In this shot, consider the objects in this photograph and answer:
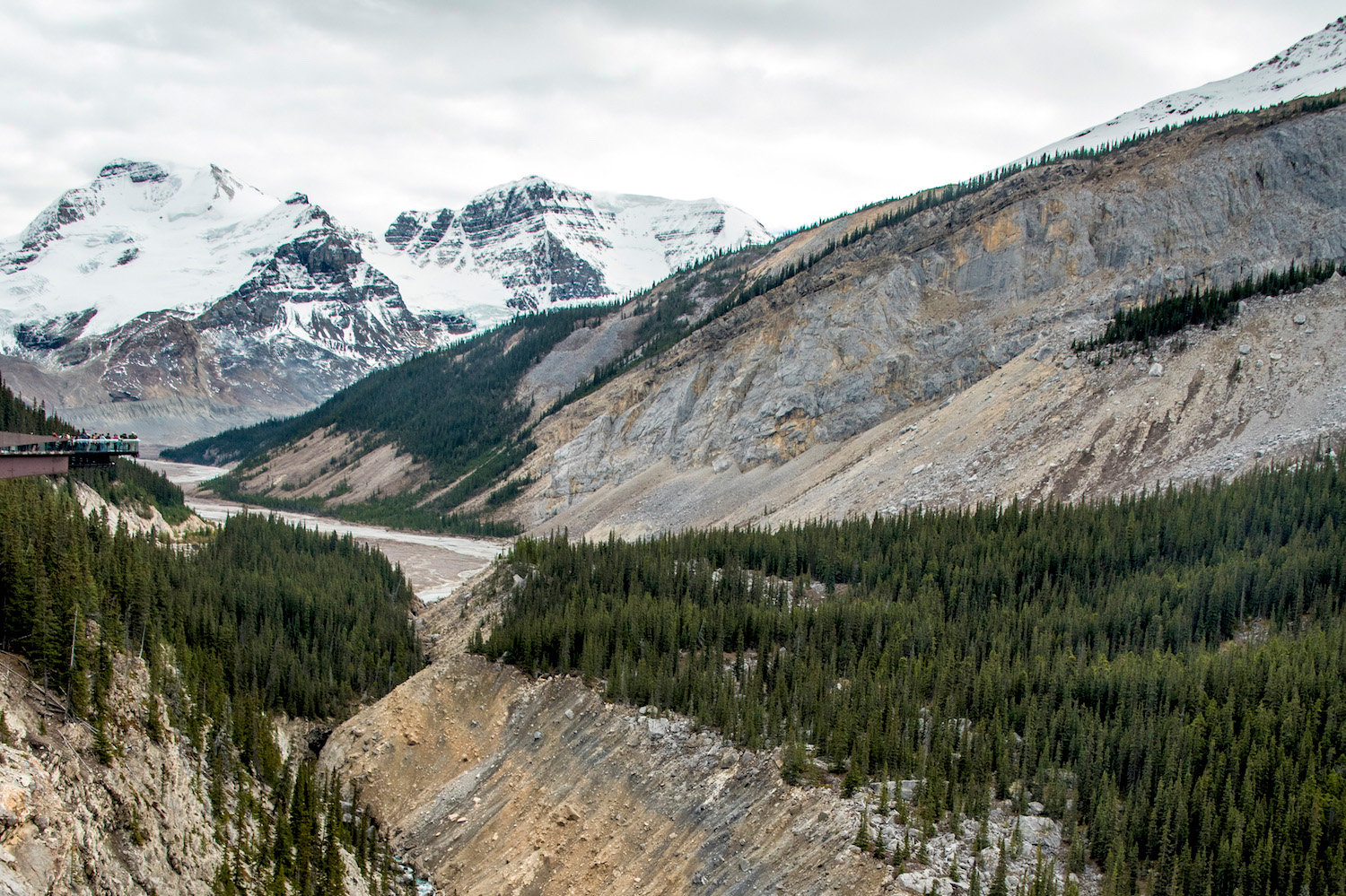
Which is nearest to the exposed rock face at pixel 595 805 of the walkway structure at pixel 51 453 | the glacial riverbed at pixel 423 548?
the walkway structure at pixel 51 453

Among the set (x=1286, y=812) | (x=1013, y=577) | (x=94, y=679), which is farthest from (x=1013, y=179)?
(x=94, y=679)

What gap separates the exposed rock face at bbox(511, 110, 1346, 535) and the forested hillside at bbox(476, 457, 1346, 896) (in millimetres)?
16894

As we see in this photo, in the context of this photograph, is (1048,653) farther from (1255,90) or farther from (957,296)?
(1255,90)

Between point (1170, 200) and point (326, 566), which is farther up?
point (1170, 200)

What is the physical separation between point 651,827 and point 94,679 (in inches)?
740

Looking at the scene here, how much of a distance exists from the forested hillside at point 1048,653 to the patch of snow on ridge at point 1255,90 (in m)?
68.8

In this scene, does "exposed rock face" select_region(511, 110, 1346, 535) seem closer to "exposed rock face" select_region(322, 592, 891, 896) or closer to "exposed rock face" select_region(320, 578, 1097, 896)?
"exposed rock face" select_region(322, 592, 891, 896)

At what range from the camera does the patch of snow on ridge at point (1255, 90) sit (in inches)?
4208

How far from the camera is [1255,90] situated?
374 feet

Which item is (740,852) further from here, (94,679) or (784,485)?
(784,485)

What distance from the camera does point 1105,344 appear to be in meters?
74.6

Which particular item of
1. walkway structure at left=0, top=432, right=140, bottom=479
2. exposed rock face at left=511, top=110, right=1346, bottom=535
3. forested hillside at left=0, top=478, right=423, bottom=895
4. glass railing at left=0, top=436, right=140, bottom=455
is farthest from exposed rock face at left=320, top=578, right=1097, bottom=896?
exposed rock face at left=511, top=110, right=1346, bottom=535

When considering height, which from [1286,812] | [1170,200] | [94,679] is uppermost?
[1170,200]

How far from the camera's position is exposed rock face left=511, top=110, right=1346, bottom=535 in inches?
3169
